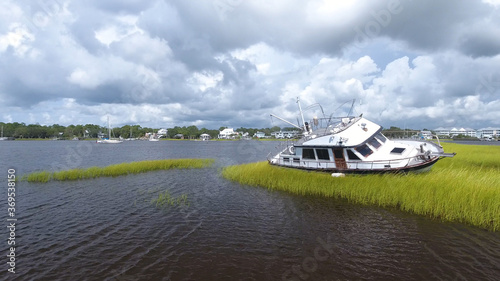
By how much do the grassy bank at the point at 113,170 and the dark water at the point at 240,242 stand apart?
7.70 m

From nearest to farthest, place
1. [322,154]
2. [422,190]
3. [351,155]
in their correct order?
[422,190]
[351,155]
[322,154]

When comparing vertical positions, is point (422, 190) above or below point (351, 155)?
below

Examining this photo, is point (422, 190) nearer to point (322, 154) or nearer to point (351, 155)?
point (351, 155)

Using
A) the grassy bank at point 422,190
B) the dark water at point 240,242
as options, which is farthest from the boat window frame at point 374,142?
the dark water at point 240,242

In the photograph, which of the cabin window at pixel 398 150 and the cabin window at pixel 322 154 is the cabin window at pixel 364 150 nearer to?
the cabin window at pixel 398 150

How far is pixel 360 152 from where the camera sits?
66.0ft

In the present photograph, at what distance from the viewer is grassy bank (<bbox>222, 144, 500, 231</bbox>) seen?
41.6 ft

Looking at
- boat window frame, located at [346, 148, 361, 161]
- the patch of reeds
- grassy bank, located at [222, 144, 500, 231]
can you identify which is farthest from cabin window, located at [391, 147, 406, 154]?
the patch of reeds

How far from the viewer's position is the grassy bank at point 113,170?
26.0m

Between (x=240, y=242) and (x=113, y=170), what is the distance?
23839 mm

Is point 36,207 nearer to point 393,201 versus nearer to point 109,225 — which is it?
point 109,225

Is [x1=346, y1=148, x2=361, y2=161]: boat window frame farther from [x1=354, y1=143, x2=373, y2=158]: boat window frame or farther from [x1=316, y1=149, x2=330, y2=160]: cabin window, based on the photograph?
[x1=316, y1=149, x2=330, y2=160]: cabin window

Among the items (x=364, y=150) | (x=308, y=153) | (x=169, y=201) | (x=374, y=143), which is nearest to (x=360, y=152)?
(x=364, y=150)

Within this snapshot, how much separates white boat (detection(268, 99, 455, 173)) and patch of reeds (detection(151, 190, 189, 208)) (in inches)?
414
